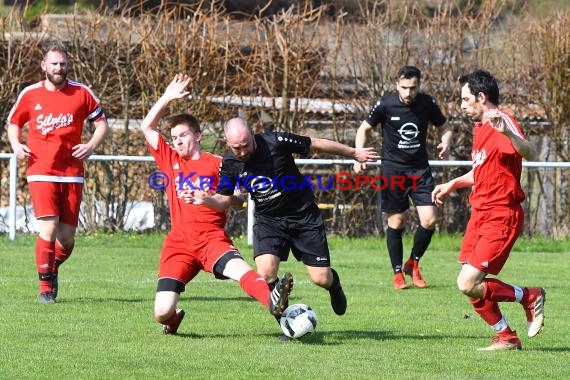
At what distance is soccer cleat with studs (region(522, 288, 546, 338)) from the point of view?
24.8ft

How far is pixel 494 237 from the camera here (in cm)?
752

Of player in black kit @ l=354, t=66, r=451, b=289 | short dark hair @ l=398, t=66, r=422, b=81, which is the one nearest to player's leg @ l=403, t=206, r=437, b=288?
player in black kit @ l=354, t=66, r=451, b=289

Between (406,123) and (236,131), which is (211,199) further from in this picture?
(406,123)

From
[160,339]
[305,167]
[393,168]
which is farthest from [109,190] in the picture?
[160,339]

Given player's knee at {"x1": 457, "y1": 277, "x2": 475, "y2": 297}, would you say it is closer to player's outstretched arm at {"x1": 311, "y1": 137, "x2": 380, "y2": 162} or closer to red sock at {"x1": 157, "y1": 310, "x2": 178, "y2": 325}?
player's outstretched arm at {"x1": 311, "y1": 137, "x2": 380, "y2": 162}

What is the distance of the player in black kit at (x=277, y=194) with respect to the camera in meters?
7.80

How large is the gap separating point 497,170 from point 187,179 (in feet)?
6.95

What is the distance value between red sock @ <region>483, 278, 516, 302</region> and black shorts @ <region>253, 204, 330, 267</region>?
1.25 meters

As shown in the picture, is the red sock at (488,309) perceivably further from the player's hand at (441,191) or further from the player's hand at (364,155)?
the player's hand at (364,155)

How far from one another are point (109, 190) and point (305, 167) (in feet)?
9.40

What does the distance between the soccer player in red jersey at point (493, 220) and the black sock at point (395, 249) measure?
12.1 feet

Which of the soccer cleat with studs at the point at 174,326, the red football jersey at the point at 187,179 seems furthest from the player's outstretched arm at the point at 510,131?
the soccer cleat with studs at the point at 174,326

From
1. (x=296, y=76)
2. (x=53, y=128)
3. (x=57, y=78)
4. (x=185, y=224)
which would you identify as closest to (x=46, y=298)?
(x=53, y=128)

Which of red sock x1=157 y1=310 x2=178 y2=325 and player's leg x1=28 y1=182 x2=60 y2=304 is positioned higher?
player's leg x1=28 y1=182 x2=60 y2=304
